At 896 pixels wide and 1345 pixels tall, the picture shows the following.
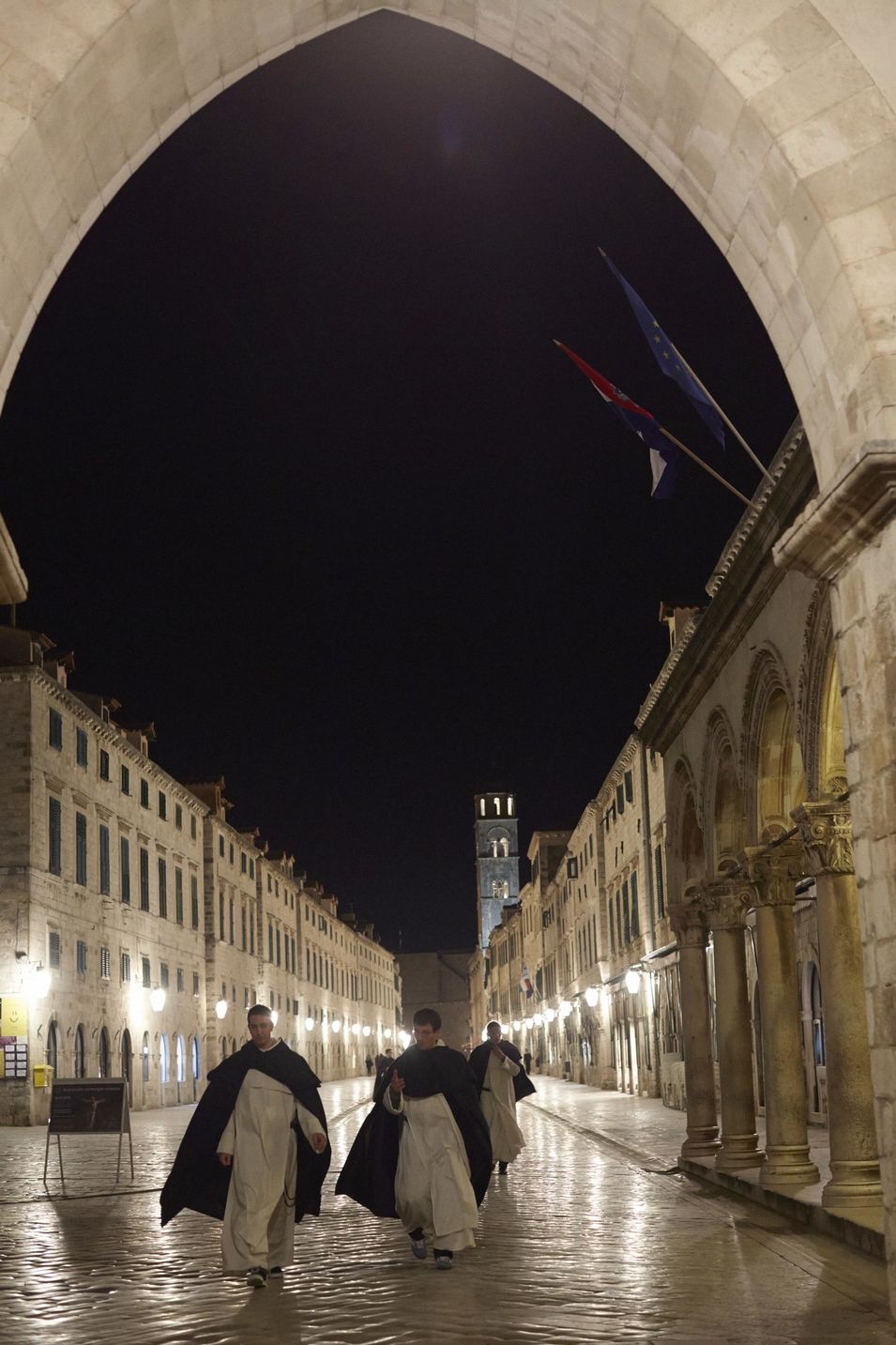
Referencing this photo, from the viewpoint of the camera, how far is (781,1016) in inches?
587

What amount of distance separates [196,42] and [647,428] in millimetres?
7338

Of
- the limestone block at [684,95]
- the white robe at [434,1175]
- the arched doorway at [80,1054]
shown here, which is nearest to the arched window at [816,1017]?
the white robe at [434,1175]

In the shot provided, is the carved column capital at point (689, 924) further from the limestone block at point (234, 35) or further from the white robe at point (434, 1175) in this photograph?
the limestone block at point (234, 35)

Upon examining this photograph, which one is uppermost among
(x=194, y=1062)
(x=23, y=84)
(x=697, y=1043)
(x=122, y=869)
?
(x=23, y=84)

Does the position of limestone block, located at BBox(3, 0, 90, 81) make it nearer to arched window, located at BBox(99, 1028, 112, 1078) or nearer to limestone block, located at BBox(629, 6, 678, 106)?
limestone block, located at BBox(629, 6, 678, 106)

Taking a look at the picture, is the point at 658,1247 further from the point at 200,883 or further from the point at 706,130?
the point at 200,883

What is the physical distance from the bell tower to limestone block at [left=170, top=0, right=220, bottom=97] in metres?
121

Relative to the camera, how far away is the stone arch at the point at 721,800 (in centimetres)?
1695

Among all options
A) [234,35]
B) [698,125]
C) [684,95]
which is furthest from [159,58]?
[698,125]

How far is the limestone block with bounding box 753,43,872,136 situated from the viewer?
26.6ft

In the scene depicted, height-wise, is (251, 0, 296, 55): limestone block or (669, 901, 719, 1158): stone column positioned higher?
(251, 0, 296, 55): limestone block

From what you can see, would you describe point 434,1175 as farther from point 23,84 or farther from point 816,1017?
point 816,1017

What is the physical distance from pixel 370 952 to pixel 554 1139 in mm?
95218

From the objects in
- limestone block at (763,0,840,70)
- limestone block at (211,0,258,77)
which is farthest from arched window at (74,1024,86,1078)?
limestone block at (763,0,840,70)
